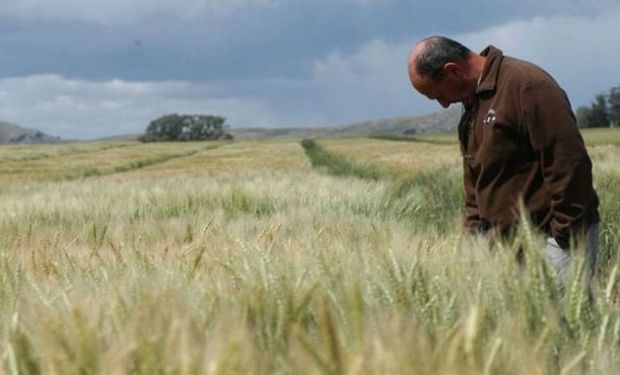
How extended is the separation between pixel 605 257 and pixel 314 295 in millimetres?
2811

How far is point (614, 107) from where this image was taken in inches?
3344

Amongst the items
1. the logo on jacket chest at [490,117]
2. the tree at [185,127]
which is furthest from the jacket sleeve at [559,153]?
the tree at [185,127]

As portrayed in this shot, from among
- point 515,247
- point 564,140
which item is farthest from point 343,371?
point 564,140

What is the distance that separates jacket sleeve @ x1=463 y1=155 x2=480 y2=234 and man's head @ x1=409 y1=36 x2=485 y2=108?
37 cm

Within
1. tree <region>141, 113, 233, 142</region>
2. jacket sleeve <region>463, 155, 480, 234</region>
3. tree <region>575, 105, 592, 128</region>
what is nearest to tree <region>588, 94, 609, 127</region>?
tree <region>575, 105, 592, 128</region>

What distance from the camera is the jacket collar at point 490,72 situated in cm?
282

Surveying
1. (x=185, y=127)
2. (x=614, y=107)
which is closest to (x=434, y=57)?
(x=614, y=107)

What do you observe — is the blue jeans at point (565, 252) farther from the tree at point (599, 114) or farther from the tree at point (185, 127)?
the tree at point (185, 127)

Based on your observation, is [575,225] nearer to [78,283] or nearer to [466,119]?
[466,119]

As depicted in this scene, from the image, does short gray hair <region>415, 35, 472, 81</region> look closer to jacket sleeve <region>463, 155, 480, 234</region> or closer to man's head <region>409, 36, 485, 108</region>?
man's head <region>409, 36, 485, 108</region>

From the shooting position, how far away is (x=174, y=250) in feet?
10.0

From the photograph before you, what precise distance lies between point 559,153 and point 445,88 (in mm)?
434

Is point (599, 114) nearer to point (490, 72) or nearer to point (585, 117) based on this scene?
point (585, 117)

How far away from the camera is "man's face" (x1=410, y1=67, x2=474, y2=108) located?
2.81 meters
